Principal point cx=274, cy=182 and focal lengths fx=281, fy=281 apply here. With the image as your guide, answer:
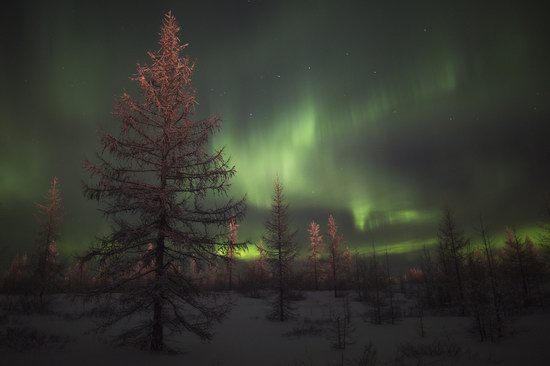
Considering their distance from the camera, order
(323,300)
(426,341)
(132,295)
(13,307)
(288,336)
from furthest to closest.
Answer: (323,300), (13,307), (288,336), (426,341), (132,295)

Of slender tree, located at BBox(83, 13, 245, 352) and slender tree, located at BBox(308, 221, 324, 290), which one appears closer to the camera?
slender tree, located at BBox(83, 13, 245, 352)

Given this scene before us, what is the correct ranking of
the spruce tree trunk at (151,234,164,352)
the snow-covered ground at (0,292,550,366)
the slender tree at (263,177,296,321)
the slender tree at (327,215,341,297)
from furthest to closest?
the slender tree at (327,215,341,297)
the slender tree at (263,177,296,321)
the spruce tree trunk at (151,234,164,352)
the snow-covered ground at (0,292,550,366)


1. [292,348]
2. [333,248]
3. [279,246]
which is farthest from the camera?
[333,248]

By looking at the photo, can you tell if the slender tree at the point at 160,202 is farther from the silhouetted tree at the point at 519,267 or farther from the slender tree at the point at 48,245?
the silhouetted tree at the point at 519,267

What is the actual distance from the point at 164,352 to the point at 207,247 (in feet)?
12.6

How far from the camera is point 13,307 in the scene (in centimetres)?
2069

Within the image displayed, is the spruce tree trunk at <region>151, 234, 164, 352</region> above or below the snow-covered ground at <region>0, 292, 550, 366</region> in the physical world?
above

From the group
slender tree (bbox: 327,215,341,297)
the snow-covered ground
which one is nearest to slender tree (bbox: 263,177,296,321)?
the snow-covered ground

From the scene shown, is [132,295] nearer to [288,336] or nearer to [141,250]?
[141,250]

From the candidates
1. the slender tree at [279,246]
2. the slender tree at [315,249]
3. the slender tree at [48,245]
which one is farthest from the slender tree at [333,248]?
the slender tree at [48,245]

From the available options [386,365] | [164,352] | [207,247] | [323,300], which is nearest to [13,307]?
[164,352]

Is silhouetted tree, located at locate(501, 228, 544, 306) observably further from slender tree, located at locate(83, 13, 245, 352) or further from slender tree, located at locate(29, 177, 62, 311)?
slender tree, located at locate(29, 177, 62, 311)

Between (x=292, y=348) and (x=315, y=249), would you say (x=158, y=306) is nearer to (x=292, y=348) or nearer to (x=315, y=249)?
(x=292, y=348)

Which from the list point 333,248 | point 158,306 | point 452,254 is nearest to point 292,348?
point 158,306
